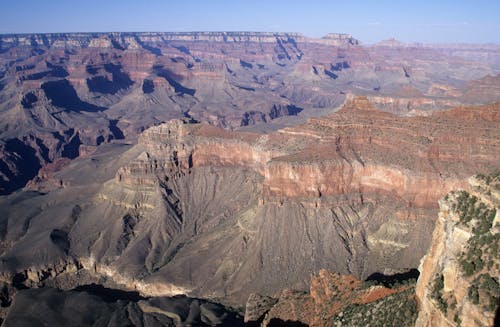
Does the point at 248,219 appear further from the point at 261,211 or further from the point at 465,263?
the point at 465,263

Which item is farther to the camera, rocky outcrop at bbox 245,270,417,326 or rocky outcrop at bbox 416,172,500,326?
rocky outcrop at bbox 245,270,417,326

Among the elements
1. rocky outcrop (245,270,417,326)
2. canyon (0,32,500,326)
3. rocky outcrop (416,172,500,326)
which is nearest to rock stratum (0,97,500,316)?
canyon (0,32,500,326)

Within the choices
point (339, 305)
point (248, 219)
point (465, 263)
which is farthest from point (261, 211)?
point (465, 263)

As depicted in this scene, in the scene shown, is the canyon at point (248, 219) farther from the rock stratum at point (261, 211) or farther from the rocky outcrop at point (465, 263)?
the rocky outcrop at point (465, 263)

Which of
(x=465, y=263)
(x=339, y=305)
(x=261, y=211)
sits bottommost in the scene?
(x=261, y=211)

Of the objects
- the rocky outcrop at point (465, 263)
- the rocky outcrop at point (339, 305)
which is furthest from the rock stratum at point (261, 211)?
the rocky outcrop at point (465, 263)

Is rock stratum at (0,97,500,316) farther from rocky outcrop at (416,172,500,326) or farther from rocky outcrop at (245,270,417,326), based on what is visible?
rocky outcrop at (416,172,500,326)
